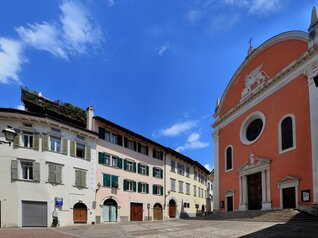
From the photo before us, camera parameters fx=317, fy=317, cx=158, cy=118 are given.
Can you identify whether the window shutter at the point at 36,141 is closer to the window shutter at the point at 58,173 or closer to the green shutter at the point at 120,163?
the window shutter at the point at 58,173

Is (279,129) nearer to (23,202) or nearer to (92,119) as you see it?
(92,119)

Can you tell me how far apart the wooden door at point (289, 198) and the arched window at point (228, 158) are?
31.7ft

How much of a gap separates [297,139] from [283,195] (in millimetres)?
4942

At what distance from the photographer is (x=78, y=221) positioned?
2845 cm

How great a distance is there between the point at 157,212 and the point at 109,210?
9.53 meters

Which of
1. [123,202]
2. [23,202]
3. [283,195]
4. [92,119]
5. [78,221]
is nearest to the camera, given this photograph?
[23,202]

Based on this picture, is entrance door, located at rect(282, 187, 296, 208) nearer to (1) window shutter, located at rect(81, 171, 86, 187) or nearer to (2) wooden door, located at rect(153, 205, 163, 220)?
(1) window shutter, located at rect(81, 171, 86, 187)

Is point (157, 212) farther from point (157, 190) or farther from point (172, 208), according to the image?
point (172, 208)

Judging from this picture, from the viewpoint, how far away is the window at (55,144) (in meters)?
27.1

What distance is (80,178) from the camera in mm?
29109

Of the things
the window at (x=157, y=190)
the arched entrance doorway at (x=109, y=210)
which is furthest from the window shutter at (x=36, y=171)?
the window at (x=157, y=190)

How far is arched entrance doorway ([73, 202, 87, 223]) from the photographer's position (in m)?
28.2

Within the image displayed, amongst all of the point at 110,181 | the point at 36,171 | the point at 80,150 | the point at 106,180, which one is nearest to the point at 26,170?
the point at 36,171

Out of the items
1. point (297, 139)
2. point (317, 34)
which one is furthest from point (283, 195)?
point (317, 34)
